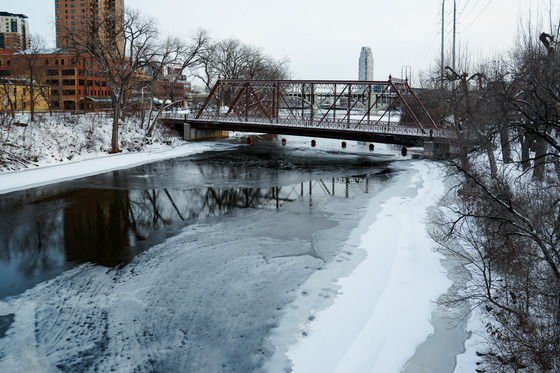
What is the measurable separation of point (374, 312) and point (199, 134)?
47.6 meters

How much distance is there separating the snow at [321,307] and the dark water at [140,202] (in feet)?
5.32

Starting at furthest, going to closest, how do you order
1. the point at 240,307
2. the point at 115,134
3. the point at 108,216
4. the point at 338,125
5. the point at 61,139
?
the point at 338,125
the point at 115,134
the point at 61,139
the point at 108,216
the point at 240,307

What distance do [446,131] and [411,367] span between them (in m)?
31.8

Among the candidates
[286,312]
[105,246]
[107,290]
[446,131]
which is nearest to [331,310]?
[286,312]

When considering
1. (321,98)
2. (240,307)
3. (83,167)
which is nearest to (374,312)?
(240,307)

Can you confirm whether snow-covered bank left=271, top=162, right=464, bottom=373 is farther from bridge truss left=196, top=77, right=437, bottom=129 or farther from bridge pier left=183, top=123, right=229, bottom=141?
bridge pier left=183, top=123, right=229, bottom=141

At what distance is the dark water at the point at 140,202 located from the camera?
15.5 meters

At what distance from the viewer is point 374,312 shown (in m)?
11.4

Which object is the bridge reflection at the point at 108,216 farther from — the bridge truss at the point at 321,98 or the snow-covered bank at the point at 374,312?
the bridge truss at the point at 321,98

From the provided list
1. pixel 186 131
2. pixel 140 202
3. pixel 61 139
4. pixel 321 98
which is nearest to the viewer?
pixel 140 202

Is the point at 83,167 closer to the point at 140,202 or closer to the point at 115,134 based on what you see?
the point at 115,134

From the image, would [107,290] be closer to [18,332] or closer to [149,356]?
[18,332]

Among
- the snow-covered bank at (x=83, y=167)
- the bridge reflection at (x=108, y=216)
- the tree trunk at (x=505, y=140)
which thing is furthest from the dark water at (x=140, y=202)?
the tree trunk at (x=505, y=140)

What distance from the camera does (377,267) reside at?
14.3 metres
